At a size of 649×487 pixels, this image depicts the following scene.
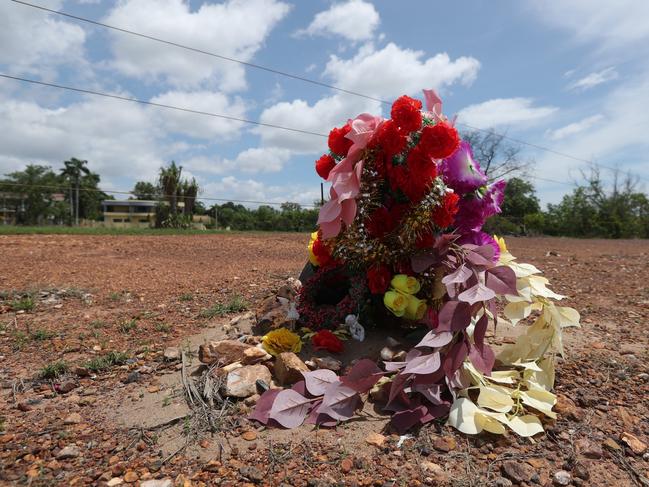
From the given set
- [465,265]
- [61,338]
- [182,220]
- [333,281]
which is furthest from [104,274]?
[182,220]

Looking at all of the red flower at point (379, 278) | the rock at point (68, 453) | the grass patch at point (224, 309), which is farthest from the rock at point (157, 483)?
the grass patch at point (224, 309)

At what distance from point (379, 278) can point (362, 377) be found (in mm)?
697

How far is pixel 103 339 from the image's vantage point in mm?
3234

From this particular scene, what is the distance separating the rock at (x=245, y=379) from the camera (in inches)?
88.0

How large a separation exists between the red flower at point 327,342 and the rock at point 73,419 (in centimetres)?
126

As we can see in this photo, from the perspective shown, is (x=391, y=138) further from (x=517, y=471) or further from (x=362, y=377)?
(x=517, y=471)

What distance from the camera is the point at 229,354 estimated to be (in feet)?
8.59

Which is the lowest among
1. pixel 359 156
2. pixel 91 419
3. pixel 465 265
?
pixel 91 419

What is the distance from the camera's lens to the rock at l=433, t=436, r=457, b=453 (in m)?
1.81

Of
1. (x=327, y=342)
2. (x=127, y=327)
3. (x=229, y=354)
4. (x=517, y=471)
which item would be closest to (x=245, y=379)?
(x=229, y=354)

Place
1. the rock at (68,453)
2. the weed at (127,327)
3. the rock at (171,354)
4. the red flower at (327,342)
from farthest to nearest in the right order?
the weed at (127,327)
the rock at (171,354)
the red flower at (327,342)
the rock at (68,453)

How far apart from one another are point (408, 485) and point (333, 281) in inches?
64.2

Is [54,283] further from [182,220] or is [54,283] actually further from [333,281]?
[182,220]

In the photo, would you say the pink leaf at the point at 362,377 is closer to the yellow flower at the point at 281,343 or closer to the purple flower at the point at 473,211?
the yellow flower at the point at 281,343
